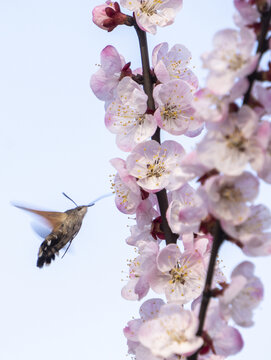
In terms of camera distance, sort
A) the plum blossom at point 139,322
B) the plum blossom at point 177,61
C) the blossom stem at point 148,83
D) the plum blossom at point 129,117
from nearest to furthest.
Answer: the plum blossom at point 139,322
the blossom stem at point 148,83
the plum blossom at point 129,117
the plum blossom at point 177,61

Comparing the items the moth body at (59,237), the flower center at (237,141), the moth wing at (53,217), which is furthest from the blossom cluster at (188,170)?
the moth body at (59,237)

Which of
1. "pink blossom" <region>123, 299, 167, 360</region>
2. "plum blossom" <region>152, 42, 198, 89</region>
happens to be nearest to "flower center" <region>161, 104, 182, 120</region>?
"plum blossom" <region>152, 42, 198, 89</region>

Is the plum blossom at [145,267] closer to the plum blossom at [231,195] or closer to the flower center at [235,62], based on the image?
the plum blossom at [231,195]

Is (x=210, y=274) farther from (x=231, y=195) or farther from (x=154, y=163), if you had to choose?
(x=154, y=163)

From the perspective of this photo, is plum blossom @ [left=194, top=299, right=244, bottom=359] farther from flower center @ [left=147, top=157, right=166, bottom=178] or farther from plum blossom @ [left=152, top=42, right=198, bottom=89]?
plum blossom @ [left=152, top=42, right=198, bottom=89]

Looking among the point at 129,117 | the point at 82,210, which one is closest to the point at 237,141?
the point at 129,117

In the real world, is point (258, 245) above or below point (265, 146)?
below

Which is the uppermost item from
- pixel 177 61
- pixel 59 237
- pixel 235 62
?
pixel 177 61
